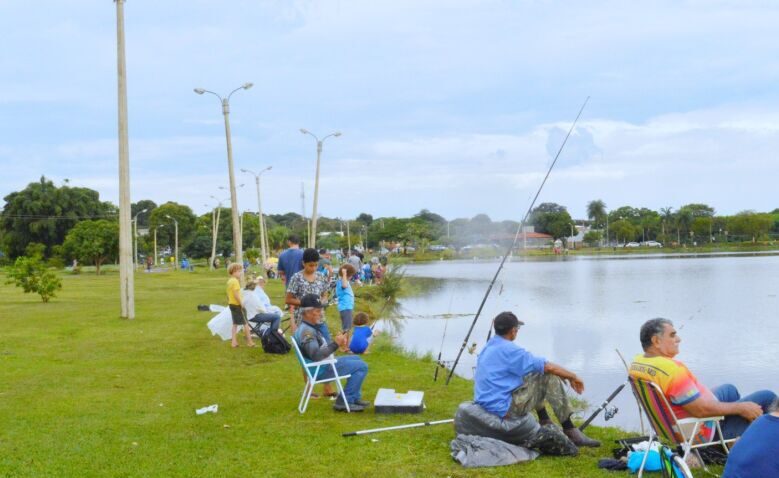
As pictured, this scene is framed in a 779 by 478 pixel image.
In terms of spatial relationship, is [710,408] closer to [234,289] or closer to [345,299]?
[345,299]

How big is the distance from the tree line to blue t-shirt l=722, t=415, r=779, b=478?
131 ft

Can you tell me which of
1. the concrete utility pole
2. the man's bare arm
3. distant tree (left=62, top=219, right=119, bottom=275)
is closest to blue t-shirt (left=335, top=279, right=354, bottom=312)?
the concrete utility pole

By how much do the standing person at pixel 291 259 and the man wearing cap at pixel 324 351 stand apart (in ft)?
10.4

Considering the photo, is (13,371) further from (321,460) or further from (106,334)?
(321,460)

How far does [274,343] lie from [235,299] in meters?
1.12

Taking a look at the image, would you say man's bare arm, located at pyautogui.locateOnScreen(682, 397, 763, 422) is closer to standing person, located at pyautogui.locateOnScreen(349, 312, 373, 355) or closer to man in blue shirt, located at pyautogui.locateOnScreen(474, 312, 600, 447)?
man in blue shirt, located at pyautogui.locateOnScreen(474, 312, 600, 447)

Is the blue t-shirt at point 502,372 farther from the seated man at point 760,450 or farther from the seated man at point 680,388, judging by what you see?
the seated man at point 760,450

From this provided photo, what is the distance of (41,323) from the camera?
1847cm

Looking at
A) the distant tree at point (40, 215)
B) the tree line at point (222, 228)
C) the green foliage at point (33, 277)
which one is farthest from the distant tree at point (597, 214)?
the green foliage at point (33, 277)

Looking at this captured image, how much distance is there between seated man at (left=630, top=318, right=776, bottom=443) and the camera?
573 cm

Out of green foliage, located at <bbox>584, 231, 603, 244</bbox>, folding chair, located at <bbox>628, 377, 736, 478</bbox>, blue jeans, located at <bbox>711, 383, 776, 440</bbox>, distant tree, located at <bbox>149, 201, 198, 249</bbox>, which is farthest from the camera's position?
green foliage, located at <bbox>584, 231, 603, 244</bbox>

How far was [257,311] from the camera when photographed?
46.4 feet

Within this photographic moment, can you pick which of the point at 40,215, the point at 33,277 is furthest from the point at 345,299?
the point at 40,215

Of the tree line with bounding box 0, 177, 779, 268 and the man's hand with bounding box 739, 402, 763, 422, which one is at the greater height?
the tree line with bounding box 0, 177, 779, 268
